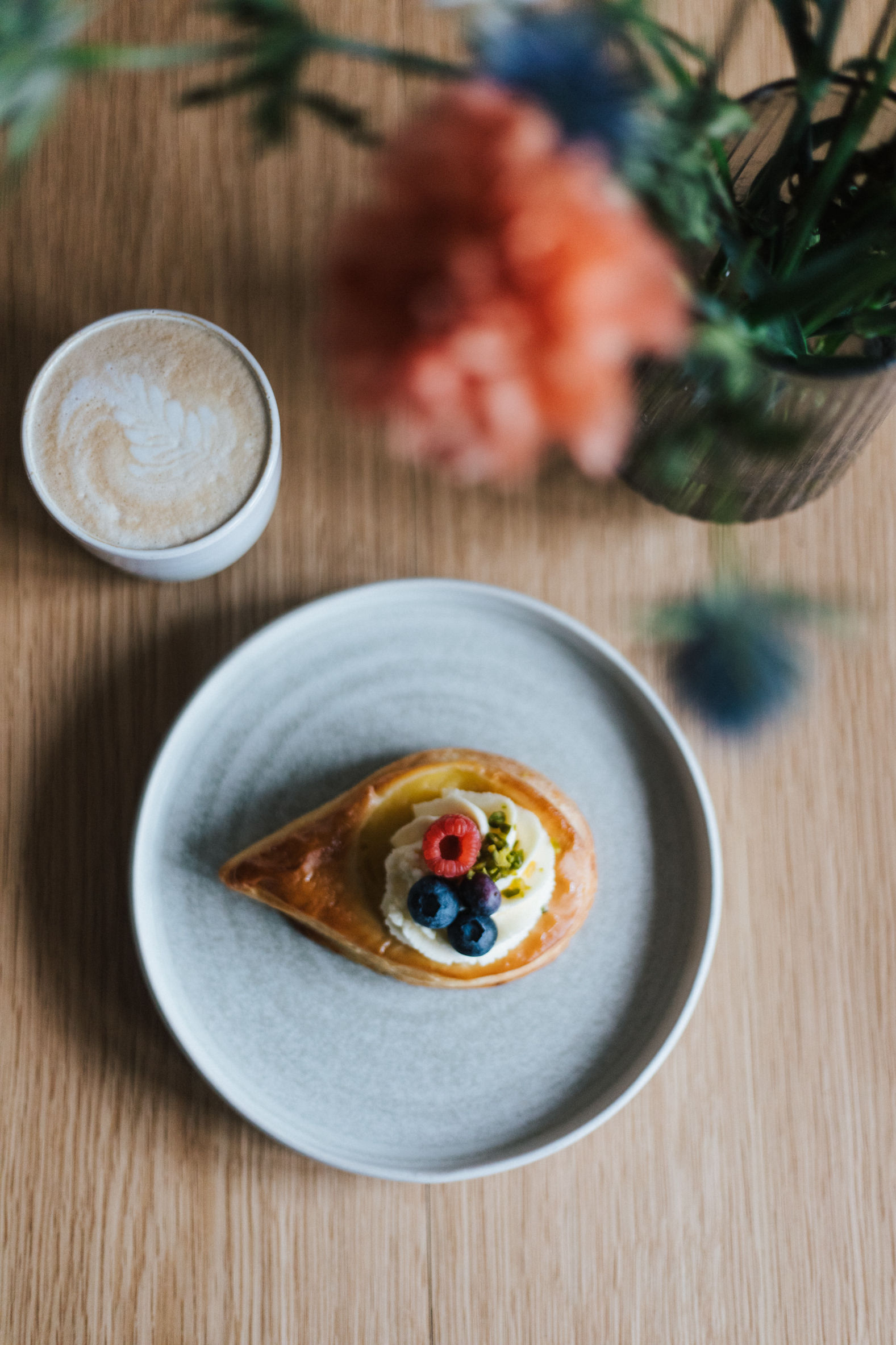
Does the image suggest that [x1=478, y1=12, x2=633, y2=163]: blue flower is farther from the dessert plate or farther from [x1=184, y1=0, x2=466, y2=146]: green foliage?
the dessert plate

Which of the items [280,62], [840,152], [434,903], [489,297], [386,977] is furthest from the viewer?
[386,977]

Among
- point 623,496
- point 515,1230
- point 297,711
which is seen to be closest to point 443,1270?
point 515,1230

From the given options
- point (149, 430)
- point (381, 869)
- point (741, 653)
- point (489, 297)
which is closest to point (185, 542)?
point (149, 430)

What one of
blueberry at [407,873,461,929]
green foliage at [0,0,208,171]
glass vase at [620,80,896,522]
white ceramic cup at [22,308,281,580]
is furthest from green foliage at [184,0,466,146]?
blueberry at [407,873,461,929]

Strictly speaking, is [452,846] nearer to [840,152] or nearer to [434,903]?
[434,903]

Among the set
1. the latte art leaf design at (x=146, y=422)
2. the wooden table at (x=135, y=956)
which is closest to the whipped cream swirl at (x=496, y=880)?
the wooden table at (x=135, y=956)

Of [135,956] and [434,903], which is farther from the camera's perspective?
[135,956]

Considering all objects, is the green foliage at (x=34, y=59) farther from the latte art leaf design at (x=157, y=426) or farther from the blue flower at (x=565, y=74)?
the latte art leaf design at (x=157, y=426)
